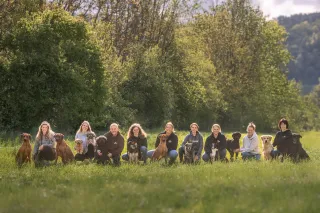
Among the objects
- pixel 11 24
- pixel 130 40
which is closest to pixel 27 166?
pixel 11 24

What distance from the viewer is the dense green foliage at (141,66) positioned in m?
27.2

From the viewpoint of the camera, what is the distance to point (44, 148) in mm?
15250

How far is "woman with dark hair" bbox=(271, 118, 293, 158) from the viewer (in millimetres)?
16953

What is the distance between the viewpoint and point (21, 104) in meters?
27.0

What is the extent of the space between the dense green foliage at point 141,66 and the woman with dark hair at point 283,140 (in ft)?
44.9

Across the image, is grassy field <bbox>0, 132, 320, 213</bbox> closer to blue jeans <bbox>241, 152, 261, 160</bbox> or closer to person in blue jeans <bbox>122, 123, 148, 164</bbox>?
person in blue jeans <bbox>122, 123, 148, 164</bbox>

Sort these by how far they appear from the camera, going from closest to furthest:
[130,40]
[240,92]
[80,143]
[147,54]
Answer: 1. [80,143]
2. [147,54]
3. [130,40]
4. [240,92]

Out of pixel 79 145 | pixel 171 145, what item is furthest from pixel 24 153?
pixel 171 145

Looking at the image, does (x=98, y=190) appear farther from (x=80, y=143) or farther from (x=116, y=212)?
(x=80, y=143)

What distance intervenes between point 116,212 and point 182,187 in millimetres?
2399

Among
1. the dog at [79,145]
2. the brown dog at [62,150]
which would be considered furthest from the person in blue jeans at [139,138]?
the brown dog at [62,150]

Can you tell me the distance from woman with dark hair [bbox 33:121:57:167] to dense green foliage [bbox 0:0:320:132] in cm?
1133

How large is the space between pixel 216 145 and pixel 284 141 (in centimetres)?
215

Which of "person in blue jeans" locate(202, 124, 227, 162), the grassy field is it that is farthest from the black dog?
the grassy field
